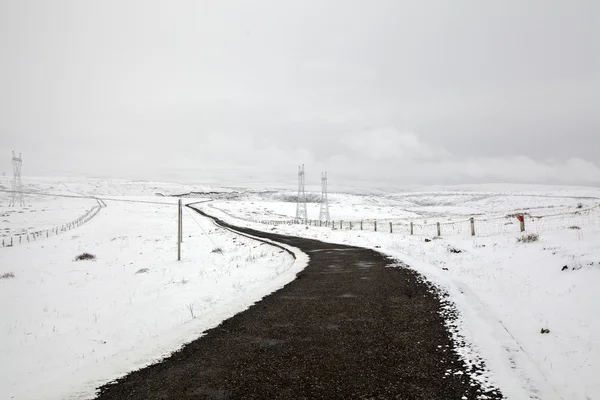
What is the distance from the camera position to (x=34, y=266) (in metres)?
22.8

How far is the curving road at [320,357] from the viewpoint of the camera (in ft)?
11.9

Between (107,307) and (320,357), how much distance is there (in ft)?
35.0

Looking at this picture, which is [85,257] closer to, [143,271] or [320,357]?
[143,271]

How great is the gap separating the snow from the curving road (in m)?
0.62

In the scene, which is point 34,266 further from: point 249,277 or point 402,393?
point 402,393

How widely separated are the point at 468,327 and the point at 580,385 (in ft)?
5.73

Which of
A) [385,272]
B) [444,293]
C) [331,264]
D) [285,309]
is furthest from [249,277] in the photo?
[444,293]

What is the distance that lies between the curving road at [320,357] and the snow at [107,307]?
0.62 m

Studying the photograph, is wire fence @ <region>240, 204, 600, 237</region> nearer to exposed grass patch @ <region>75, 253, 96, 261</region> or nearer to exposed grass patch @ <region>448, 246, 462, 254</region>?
exposed grass patch @ <region>448, 246, 462, 254</region>

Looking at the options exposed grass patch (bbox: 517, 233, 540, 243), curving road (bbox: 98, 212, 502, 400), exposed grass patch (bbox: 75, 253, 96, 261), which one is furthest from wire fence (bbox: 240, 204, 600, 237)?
exposed grass patch (bbox: 75, 253, 96, 261)

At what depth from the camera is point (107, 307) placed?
1211 centimetres

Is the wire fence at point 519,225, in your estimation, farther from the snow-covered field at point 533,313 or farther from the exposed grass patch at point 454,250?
the snow-covered field at point 533,313

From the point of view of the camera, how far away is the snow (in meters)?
5.33

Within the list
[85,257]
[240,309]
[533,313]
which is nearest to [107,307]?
[240,309]
